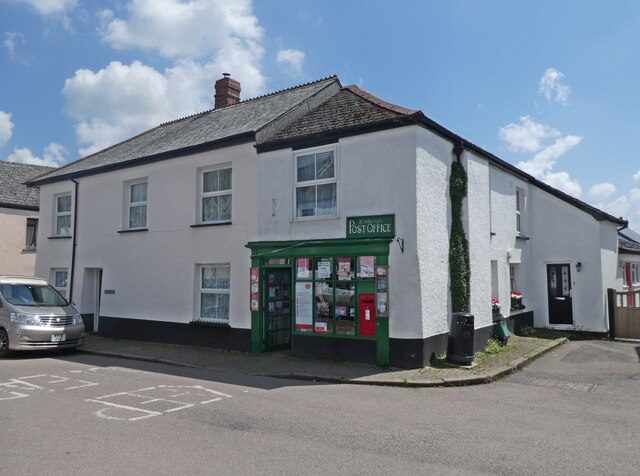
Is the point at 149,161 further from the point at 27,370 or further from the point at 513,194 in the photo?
the point at 513,194

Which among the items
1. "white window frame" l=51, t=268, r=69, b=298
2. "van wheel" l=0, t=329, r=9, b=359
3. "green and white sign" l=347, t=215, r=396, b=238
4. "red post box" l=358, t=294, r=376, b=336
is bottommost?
"van wheel" l=0, t=329, r=9, b=359

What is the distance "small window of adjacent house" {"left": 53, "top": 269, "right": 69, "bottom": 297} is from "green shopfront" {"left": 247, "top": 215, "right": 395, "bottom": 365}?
9218 mm

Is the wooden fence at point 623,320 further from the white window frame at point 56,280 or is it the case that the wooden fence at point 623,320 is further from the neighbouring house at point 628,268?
the white window frame at point 56,280

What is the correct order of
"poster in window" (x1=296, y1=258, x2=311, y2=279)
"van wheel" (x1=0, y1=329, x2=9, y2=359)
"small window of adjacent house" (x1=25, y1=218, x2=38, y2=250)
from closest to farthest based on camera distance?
"poster in window" (x1=296, y1=258, x2=311, y2=279)
"van wheel" (x1=0, y1=329, x2=9, y2=359)
"small window of adjacent house" (x1=25, y1=218, x2=38, y2=250)

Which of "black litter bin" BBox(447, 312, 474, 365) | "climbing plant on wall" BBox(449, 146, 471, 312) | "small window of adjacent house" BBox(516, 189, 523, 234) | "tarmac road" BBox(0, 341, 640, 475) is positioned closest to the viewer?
"tarmac road" BBox(0, 341, 640, 475)

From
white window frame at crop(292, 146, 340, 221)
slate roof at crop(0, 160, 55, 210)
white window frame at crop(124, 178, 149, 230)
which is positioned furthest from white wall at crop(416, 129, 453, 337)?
slate roof at crop(0, 160, 55, 210)

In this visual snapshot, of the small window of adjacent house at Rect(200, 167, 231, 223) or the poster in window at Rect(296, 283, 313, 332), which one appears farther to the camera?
the small window of adjacent house at Rect(200, 167, 231, 223)

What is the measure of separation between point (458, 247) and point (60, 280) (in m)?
14.3

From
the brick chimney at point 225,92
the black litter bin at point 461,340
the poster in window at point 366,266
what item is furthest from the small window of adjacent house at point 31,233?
the black litter bin at point 461,340

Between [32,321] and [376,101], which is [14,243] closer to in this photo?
[32,321]

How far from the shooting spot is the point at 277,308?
12.9 m

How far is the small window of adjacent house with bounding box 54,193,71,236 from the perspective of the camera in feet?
59.6

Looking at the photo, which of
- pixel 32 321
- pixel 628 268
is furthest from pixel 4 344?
pixel 628 268

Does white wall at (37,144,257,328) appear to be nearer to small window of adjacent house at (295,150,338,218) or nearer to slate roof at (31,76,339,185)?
slate roof at (31,76,339,185)
